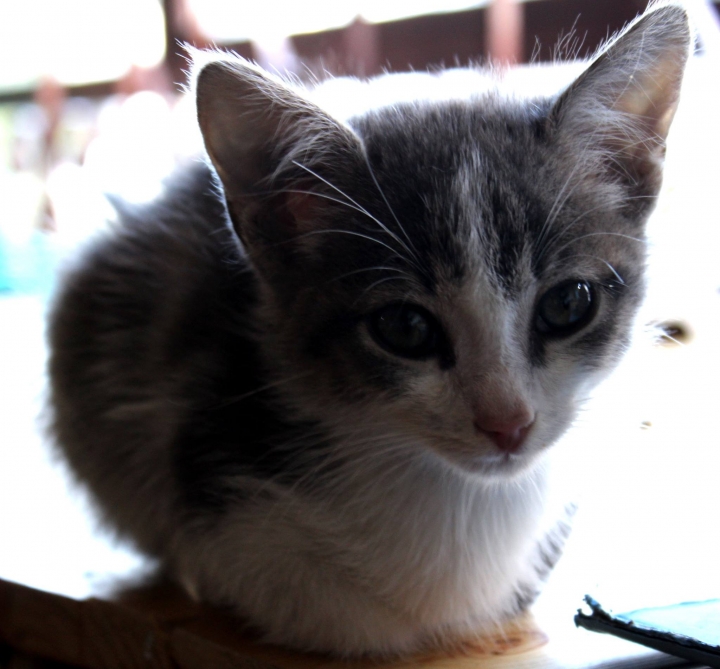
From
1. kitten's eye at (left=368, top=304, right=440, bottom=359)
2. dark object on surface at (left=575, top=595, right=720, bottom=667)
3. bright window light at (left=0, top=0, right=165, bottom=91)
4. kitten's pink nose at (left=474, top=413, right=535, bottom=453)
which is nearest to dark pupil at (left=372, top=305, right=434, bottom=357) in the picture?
kitten's eye at (left=368, top=304, right=440, bottom=359)

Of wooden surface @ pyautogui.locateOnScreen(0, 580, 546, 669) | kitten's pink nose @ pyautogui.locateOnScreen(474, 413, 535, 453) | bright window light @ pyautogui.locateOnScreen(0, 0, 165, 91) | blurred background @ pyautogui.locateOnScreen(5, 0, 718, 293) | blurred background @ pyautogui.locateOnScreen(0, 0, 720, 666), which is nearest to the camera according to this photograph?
kitten's pink nose @ pyautogui.locateOnScreen(474, 413, 535, 453)

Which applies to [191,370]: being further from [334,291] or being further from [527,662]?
[527,662]

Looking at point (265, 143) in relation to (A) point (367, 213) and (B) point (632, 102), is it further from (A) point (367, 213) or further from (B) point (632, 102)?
(B) point (632, 102)

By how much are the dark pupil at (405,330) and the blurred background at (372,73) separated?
24 cm

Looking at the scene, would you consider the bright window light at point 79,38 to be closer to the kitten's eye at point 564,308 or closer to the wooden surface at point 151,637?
the wooden surface at point 151,637

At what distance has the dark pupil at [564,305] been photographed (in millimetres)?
861

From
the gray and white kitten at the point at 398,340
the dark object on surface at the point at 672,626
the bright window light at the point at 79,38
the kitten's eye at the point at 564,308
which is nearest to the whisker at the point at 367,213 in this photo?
the gray and white kitten at the point at 398,340

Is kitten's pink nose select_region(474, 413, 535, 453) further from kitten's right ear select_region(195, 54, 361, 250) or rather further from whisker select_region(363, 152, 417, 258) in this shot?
kitten's right ear select_region(195, 54, 361, 250)

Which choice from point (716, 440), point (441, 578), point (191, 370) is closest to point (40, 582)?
point (191, 370)

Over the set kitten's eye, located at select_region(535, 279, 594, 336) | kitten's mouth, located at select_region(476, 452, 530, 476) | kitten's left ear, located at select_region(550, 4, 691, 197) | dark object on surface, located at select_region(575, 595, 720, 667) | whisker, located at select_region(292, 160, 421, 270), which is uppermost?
kitten's left ear, located at select_region(550, 4, 691, 197)

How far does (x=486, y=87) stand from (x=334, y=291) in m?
0.42

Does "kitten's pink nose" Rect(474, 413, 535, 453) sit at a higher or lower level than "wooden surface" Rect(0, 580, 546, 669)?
higher

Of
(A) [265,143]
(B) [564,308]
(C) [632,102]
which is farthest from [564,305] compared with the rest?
(A) [265,143]

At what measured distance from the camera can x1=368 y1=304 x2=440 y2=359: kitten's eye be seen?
85 cm
